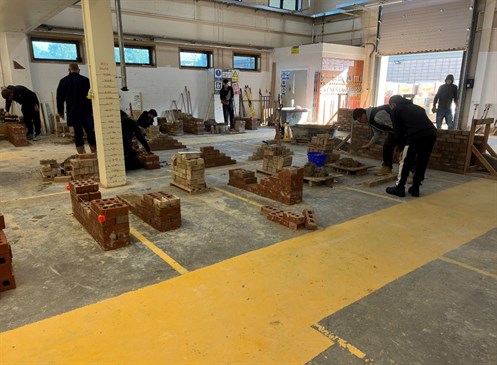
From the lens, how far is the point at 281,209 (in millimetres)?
5258

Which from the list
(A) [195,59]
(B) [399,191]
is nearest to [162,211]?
(B) [399,191]

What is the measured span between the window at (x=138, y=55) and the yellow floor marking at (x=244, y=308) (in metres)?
12.6

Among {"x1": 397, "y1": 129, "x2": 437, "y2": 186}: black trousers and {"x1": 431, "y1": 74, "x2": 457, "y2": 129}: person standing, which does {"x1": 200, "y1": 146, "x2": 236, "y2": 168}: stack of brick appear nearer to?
{"x1": 397, "y1": 129, "x2": 437, "y2": 186}: black trousers

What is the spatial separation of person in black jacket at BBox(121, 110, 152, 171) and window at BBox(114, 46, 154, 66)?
313 inches

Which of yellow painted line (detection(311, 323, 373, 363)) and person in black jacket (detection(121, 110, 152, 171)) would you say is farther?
person in black jacket (detection(121, 110, 152, 171))

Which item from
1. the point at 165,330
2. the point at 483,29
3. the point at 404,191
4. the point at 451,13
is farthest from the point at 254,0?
the point at 165,330

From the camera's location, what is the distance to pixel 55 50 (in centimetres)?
1280

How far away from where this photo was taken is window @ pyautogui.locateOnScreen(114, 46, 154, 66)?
1410 cm

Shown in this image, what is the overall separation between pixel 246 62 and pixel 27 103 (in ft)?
33.7

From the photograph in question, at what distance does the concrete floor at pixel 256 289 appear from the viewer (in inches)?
96.0

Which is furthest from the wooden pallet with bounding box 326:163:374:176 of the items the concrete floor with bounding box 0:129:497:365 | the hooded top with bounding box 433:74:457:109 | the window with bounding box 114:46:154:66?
the window with bounding box 114:46:154:66

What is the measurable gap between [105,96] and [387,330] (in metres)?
5.39

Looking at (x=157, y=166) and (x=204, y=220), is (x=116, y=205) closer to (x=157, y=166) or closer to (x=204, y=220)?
(x=204, y=220)

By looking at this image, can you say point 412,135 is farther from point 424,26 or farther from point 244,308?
point 424,26
